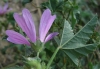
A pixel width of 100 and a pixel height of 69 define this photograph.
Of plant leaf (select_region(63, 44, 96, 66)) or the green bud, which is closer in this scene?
the green bud

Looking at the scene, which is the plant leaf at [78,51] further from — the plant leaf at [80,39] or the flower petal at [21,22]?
the flower petal at [21,22]

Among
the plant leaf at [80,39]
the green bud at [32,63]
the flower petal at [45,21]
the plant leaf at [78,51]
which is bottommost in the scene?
the plant leaf at [78,51]

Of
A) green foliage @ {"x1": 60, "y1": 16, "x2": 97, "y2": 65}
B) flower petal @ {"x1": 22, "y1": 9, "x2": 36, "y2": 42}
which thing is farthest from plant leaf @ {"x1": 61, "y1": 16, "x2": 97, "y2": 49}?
flower petal @ {"x1": 22, "y1": 9, "x2": 36, "y2": 42}

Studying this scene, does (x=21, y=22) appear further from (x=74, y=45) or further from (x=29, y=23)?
(x=74, y=45)

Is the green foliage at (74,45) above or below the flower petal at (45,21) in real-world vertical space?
below

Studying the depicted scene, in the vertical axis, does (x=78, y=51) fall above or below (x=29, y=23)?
below

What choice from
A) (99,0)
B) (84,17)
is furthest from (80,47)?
(99,0)

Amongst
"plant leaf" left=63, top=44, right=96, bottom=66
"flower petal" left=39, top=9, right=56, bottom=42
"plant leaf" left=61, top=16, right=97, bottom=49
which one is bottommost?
"plant leaf" left=63, top=44, right=96, bottom=66

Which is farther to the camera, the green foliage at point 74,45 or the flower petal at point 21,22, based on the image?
the green foliage at point 74,45

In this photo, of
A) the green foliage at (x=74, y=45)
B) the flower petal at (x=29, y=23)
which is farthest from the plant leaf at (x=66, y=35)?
the flower petal at (x=29, y=23)

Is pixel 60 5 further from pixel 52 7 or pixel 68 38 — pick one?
pixel 68 38

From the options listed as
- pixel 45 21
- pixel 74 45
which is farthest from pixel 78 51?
pixel 45 21

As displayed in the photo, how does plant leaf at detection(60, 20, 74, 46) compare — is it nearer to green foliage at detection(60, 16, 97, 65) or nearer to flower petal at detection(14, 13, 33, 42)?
green foliage at detection(60, 16, 97, 65)
